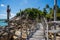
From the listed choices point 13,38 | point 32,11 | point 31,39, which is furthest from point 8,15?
point 32,11

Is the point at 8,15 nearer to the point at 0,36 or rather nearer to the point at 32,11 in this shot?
the point at 0,36

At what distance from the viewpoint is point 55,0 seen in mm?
6027

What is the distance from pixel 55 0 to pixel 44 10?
50481 mm

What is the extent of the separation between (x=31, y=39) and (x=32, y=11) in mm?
36593

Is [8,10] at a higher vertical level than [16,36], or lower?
higher

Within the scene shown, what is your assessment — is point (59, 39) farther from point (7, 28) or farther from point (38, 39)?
point (7, 28)

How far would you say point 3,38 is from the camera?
11766 millimetres

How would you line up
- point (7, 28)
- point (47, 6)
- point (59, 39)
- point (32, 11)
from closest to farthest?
point (7, 28) < point (59, 39) < point (32, 11) < point (47, 6)

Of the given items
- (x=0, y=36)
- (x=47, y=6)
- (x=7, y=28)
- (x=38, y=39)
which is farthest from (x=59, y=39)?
(x=47, y=6)

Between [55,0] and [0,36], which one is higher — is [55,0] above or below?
above

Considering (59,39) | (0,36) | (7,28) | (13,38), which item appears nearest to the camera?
(7,28)

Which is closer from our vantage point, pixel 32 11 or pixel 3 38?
pixel 3 38

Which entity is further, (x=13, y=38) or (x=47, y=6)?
(x=47, y=6)

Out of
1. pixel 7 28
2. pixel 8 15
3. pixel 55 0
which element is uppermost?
pixel 55 0
